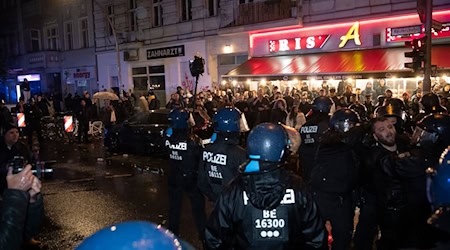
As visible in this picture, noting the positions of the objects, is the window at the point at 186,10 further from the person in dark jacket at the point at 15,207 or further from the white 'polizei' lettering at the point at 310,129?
the person in dark jacket at the point at 15,207

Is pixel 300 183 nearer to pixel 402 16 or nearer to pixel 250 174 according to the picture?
pixel 250 174

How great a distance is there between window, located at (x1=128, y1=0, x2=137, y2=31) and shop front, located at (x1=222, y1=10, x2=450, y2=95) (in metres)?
9.70

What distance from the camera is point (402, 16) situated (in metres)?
16.2

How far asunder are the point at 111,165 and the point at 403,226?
367 inches

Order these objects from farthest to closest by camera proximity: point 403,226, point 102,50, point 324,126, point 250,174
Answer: point 102,50 < point 324,126 < point 403,226 < point 250,174

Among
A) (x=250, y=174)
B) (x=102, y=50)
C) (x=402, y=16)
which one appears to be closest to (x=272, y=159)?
(x=250, y=174)

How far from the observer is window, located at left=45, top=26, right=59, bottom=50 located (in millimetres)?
34625

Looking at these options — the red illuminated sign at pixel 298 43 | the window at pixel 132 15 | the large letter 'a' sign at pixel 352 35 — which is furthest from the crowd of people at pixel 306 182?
the window at pixel 132 15

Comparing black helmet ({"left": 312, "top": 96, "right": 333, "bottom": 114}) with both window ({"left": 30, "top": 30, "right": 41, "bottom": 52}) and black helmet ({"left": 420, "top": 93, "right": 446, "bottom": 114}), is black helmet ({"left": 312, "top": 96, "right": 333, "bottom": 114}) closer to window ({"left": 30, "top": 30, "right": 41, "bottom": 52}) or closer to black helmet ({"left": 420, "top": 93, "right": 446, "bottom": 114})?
black helmet ({"left": 420, "top": 93, "right": 446, "bottom": 114})

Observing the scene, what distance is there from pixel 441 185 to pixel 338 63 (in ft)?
50.2

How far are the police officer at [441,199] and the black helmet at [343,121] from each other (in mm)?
2431

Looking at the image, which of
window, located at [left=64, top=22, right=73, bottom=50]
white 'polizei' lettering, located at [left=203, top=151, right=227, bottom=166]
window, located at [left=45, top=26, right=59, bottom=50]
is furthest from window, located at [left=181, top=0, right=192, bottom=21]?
white 'polizei' lettering, located at [left=203, top=151, right=227, bottom=166]

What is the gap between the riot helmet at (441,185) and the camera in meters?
2.10

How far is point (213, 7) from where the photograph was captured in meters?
22.5
